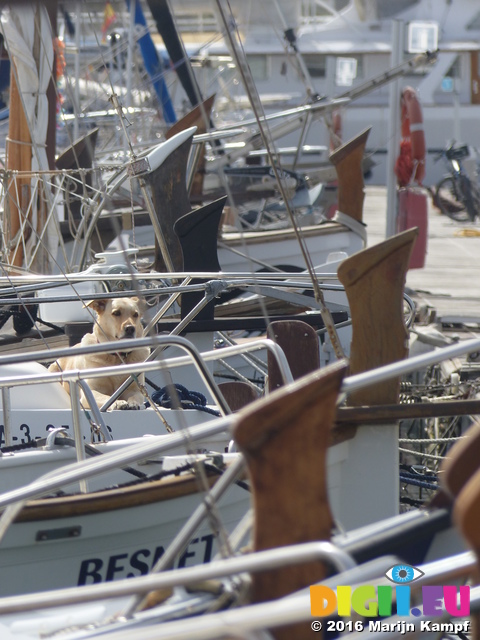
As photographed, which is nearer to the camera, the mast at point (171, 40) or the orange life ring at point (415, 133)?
the mast at point (171, 40)

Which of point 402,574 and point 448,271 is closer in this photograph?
point 402,574

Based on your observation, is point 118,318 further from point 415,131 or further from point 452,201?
point 452,201

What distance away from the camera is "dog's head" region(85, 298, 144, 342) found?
5.87 meters

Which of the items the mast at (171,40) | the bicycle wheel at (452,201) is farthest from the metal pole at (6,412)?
the bicycle wheel at (452,201)

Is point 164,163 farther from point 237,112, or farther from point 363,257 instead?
point 237,112

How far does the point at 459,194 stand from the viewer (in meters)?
18.7

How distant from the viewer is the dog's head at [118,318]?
587 cm

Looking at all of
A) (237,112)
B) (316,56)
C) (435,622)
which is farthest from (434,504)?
(316,56)

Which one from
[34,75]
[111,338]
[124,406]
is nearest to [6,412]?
[124,406]

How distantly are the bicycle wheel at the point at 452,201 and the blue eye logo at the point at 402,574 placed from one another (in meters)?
16.8

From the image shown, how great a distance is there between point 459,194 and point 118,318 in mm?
13890

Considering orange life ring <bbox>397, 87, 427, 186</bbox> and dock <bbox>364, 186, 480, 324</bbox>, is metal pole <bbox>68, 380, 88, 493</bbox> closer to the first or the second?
dock <bbox>364, 186, 480, 324</bbox>

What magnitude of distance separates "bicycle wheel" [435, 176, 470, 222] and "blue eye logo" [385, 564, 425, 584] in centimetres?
1683

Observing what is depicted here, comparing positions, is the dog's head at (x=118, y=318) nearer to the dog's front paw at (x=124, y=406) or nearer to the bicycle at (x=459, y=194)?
the dog's front paw at (x=124, y=406)
